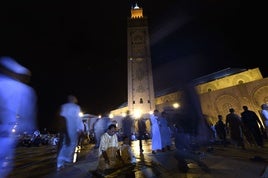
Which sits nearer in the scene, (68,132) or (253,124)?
(68,132)

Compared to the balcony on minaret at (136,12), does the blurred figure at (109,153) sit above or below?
below

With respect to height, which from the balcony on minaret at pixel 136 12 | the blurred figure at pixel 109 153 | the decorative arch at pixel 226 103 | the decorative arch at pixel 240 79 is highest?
the balcony on minaret at pixel 136 12

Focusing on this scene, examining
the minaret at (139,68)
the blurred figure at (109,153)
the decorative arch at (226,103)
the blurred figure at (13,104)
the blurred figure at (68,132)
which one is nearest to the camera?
the blurred figure at (13,104)

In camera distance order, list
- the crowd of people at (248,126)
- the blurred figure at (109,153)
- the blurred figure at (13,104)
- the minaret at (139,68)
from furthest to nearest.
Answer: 1. the minaret at (139,68)
2. the crowd of people at (248,126)
3. the blurred figure at (109,153)
4. the blurred figure at (13,104)

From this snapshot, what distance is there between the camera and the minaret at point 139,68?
30.0 metres

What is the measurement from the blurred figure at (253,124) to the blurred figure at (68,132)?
20.7 ft

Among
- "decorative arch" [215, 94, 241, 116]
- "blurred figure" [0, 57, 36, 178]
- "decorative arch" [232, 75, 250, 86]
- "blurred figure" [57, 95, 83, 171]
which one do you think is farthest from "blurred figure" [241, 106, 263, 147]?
"decorative arch" [232, 75, 250, 86]

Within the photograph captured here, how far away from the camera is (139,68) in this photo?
32219mm

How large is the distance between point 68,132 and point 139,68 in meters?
28.4

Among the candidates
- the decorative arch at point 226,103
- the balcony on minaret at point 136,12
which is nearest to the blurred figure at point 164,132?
the decorative arch at point 226,103

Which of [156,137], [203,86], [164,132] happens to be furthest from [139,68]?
[156,137]

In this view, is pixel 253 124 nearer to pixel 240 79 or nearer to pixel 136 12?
pixel 240 79

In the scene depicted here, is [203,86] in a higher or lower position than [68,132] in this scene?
higher

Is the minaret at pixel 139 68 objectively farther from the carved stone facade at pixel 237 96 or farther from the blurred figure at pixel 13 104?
the blurred figure at pixel 13 104
